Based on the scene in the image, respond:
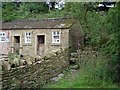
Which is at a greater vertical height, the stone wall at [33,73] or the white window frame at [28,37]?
the white window frame at [28,37]

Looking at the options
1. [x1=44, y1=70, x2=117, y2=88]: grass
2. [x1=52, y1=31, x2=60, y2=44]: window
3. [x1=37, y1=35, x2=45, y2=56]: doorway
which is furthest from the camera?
[x1=52, y1=31, x2=60, y2=44]: window

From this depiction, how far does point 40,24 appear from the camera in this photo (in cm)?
871

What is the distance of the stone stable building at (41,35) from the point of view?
Result: 8359 millimetres

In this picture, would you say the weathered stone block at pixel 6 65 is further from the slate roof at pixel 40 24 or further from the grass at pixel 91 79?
the slate roof at pixel 40 24

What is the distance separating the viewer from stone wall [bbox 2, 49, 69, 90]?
3.20m

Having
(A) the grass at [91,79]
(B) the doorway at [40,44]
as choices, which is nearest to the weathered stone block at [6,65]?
(A) the grass at [91,79]

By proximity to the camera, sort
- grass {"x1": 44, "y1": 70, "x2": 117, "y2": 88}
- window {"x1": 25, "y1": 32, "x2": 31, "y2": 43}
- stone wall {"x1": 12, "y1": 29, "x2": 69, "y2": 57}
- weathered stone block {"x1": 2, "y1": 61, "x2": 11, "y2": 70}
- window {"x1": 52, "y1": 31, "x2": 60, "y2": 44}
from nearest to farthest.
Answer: weathered stone block {"x1": 2, "y1": 61, "x2": 11, "y2": 70} → grass {"x1": 44, "y1": 70, "x2": 117, "y2": 88} → stone wall {"x1": 12, "y1": 29, "x2": 69, "y2": 57} → window {"x1": 52, "y1": 31, "x2": 60, "y2": 44} → window {"x1": 25, "y1": 32, "x2": 31, "y2": 43}

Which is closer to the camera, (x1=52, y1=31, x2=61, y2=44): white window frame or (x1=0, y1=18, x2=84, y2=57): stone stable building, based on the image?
(x1=0, y1=18, x2=84, y2=57): stone stable building

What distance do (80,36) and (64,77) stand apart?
12.7 feet

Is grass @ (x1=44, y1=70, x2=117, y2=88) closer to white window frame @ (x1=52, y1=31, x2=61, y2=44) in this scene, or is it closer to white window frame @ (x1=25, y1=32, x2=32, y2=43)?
white window frame @ (x1=52, y1=31, x2=61, y2=44)

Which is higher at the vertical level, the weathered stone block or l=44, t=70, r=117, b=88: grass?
the weathered stone block

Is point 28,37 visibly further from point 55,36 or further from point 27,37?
point 55,36

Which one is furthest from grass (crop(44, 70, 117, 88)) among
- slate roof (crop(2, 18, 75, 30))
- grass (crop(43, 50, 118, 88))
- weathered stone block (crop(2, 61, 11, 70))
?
slate roof (crop(2, 18, 75, 30))

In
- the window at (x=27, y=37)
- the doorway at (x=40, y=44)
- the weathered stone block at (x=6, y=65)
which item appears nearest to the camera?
the weathered stone block at (x=6, y=65)
